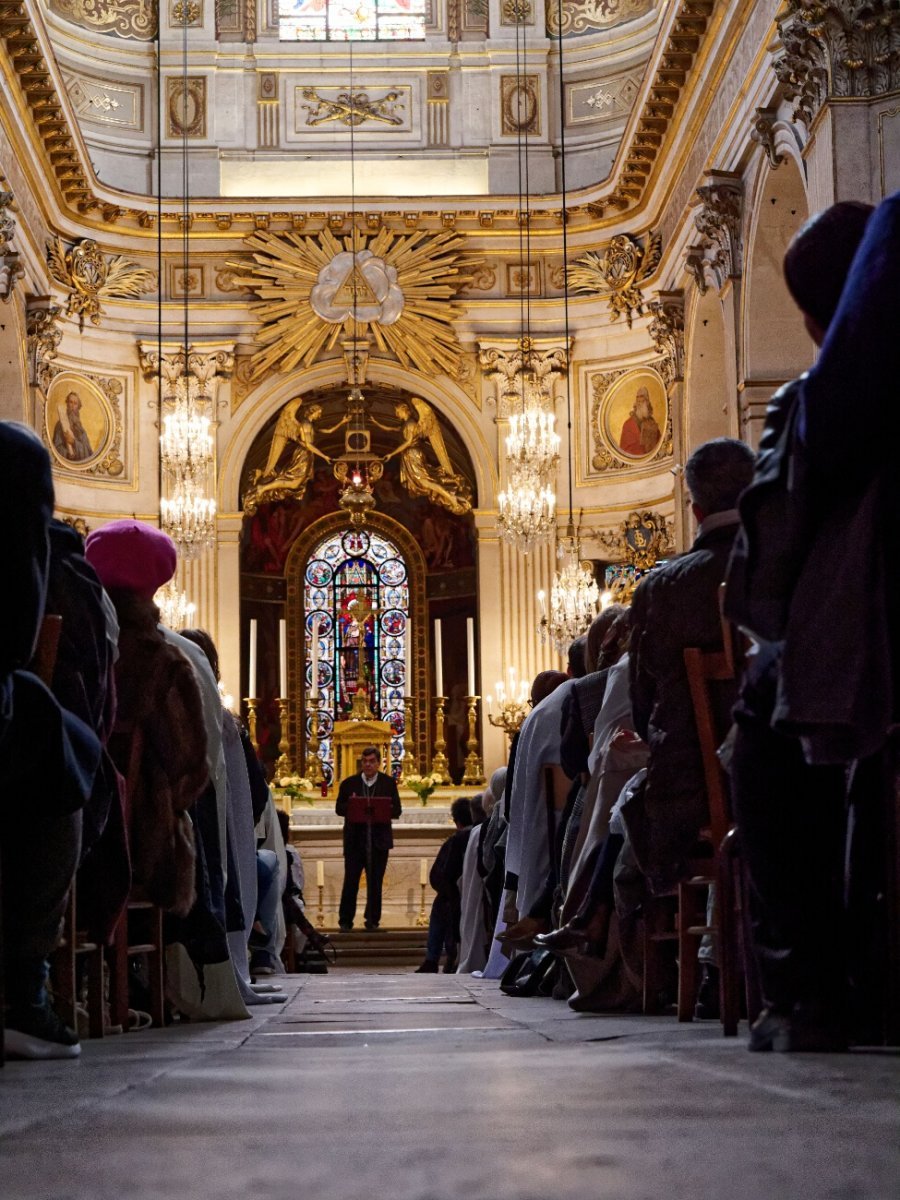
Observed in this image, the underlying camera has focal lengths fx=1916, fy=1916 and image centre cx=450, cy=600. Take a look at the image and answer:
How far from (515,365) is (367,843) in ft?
20.0

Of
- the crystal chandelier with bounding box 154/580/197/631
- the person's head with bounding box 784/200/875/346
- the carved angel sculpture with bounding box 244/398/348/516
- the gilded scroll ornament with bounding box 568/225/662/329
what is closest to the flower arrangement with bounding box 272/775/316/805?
the crystal chandelier with bounding box 154/580/197/631

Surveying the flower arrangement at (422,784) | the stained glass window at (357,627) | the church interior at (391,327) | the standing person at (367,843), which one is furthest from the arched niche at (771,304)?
the stained glass window at (357,627)

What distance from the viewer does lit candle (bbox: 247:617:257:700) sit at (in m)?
21.3

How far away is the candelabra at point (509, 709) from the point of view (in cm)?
1958

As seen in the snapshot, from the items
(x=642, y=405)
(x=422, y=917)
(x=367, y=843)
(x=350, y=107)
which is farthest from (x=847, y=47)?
(x=350, y=107)

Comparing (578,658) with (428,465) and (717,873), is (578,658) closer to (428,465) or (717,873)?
(717,873)

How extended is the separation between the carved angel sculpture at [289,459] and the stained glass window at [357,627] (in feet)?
5.51

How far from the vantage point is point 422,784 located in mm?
20531

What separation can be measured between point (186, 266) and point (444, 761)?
6067 mm

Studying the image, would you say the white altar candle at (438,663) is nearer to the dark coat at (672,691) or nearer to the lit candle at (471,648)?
the lit candle at (471,648)

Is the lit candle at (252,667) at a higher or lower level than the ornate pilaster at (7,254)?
lower

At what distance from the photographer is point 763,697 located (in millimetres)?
3053

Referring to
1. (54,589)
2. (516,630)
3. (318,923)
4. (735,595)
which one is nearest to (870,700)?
(735,595)

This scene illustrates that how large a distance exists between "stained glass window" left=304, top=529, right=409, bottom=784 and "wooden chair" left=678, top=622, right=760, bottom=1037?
57.1 feet
